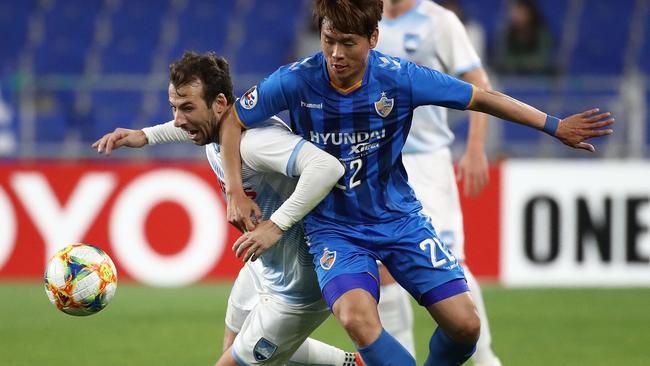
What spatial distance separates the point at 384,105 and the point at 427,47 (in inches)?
60.6

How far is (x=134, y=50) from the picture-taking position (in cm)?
1514

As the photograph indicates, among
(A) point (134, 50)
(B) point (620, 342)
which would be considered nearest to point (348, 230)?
(B) point (620, 342)

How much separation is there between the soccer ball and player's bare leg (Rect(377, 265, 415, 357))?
4.59 feet

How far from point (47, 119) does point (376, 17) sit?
8.28 m

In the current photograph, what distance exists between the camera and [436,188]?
245 inches

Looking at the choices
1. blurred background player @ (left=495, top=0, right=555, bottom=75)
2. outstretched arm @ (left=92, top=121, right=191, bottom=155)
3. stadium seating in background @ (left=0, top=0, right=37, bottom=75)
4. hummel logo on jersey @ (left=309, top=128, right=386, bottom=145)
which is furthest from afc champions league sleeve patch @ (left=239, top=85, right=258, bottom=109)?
stadium seating in background @ (left=0, top=0, right=37, bottom=75)

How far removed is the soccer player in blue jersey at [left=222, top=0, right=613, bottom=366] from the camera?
15.2 ft

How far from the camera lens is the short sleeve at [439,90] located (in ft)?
15.5

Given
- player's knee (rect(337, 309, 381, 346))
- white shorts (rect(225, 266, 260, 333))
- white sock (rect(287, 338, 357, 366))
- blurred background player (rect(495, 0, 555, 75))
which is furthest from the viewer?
blurred background player (rect(495, 0, 555, 75))

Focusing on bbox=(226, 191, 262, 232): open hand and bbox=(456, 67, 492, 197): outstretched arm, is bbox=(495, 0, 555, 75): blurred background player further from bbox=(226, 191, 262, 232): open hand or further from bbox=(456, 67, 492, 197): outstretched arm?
bbox=(226, 191, 262, 232): open hand

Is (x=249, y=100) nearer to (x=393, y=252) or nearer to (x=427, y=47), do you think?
(x=393, y=252)

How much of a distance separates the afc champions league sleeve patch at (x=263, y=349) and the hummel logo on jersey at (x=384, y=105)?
1076mm

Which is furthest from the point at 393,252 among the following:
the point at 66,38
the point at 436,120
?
the point at 66,38

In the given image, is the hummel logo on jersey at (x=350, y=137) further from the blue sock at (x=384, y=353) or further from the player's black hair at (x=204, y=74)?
the blue sock at (x=384, y=353)
